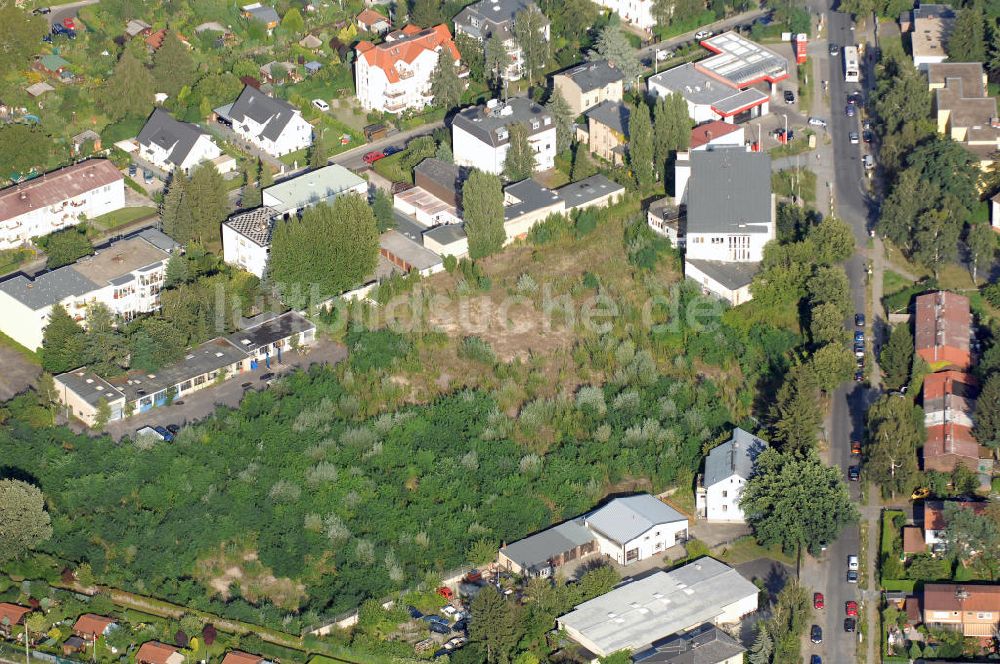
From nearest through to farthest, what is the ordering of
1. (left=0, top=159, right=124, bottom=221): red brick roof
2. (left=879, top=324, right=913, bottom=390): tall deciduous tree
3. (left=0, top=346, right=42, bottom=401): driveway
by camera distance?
(left=879, top=324, right=913, bottom=390): tall deciduous tree
(left=0, top=346, right=42, bottom=401): driveway
(left=0, top=159, right=124, bottom=221): red brick roof

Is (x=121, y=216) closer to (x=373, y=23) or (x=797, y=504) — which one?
(x=373, y=23)

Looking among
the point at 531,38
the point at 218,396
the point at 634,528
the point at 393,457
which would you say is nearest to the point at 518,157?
the point at 531,38

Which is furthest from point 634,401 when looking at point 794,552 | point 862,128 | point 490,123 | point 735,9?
point 735,9

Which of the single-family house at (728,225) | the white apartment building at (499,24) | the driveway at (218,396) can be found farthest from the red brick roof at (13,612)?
the white apartment building at (499,24)

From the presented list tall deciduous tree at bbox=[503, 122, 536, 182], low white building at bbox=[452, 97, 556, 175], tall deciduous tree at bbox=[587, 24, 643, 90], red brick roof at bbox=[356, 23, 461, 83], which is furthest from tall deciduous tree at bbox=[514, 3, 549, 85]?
tall deciduous tree at bbox=[503, 122, 536, 182]

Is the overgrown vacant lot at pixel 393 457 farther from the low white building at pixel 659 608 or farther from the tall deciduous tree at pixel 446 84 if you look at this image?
the tall deciduous tree at pixel 446 84

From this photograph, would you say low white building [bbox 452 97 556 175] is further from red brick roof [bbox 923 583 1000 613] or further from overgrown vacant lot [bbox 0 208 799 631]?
red brick roof [bbox 923 583 1000 613]
